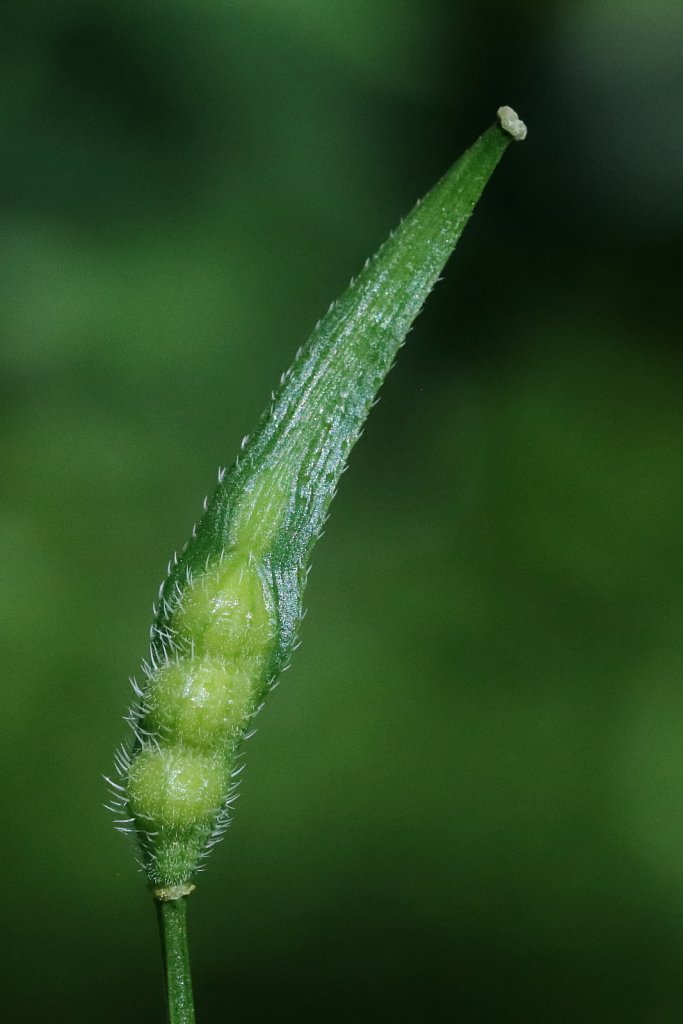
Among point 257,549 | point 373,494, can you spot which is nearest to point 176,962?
point 257,549

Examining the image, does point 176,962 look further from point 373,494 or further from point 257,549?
point 373,494

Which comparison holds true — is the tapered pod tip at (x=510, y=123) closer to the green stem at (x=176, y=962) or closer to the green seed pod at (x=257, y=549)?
the green seed pod at (x=257, y=549)

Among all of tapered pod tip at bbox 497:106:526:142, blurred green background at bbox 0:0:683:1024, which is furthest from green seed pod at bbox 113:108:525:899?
blurred green background at bbox 0:0:683:1024

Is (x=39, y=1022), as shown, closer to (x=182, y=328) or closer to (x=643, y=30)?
(x=182, y=328)

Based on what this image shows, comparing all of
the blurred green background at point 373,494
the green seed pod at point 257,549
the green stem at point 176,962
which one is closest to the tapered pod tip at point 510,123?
the green seed pod at point 257,549

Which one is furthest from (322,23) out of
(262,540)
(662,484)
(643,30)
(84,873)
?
(262,540)
